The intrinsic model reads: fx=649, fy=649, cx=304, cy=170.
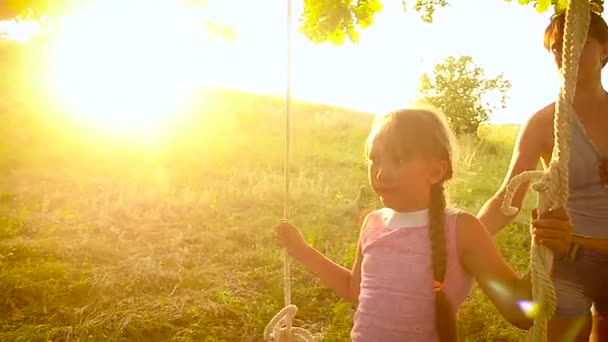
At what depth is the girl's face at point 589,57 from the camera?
7.10 feet

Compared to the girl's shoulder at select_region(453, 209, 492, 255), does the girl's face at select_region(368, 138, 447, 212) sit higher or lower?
higher

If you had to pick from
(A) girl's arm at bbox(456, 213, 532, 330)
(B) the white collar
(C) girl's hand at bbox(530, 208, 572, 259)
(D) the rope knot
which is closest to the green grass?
(D) the rope knot

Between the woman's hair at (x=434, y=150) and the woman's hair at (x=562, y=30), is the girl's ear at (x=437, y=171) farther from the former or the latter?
the woman's hair at (x=562, y=30)

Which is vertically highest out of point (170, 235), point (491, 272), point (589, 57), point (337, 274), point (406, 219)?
point (589, 57)

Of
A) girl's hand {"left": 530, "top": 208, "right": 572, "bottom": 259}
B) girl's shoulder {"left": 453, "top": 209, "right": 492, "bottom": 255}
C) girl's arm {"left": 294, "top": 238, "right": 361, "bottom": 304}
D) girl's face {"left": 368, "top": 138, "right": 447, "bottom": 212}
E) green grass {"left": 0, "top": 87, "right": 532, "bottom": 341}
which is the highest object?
girl's face {"left": 368, "top": 138, "right": 447, "bottom": 212}

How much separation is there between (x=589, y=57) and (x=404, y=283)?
3.32ft

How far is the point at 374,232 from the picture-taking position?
2041 mm

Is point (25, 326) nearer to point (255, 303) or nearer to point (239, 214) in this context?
point (255, 303)

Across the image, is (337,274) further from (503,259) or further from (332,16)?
(332,16)

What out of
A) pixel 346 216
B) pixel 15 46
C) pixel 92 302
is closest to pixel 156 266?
→ pixel 92 302

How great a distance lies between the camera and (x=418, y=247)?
74.7 inches

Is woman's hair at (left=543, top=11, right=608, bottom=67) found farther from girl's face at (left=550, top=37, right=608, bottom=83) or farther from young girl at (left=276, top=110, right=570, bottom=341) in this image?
young girl at (left=276, top=110, right=570, bottom=341)

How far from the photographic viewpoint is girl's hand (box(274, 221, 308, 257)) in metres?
2.38

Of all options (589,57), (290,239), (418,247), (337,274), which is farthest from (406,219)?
(589,57)
